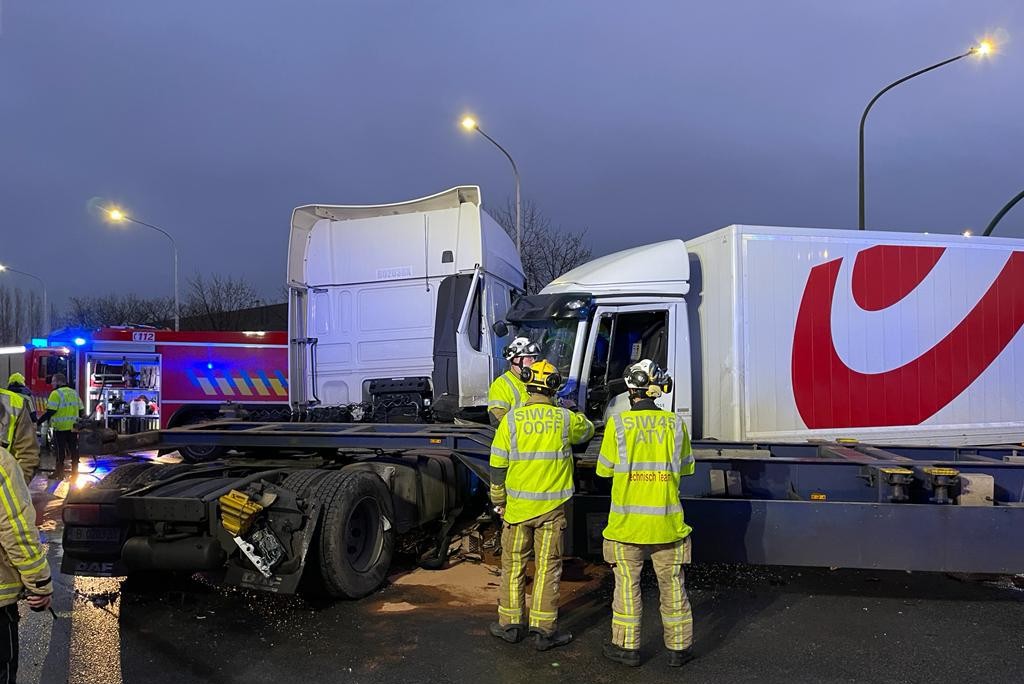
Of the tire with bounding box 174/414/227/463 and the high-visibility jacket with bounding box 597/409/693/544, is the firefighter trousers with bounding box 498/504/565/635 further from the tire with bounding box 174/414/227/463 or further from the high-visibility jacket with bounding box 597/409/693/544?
the tire with bounding box 174/414/227/463

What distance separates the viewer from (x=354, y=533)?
5.49 metres

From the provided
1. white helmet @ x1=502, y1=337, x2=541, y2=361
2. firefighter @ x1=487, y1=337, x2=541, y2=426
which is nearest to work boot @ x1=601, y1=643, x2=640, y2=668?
firefighter @ x1=487, y1=337, x2=541, y2=426

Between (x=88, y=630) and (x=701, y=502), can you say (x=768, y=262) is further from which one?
(x=88, y=630)

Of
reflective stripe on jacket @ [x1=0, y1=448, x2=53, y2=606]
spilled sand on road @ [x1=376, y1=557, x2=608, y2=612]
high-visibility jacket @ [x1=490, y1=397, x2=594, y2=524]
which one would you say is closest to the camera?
reflective stripe on jacket @ [x1=0, y1=448, x2=53, y2=606]

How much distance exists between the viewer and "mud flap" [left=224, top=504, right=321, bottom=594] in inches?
187

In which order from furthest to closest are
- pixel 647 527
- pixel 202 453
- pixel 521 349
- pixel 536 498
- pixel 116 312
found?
pixel 116 312, pixel 202 453, pixel 521 349, pixel 536 498, pixel 647 527

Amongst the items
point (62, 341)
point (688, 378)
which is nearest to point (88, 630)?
point (688, 378)

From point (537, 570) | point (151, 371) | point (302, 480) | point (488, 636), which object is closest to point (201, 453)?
point (302, 480)

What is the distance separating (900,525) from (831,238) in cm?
288

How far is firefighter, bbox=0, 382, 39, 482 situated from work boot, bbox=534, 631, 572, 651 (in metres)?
3.57

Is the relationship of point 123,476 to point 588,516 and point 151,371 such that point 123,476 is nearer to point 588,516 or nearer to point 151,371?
point 588,516

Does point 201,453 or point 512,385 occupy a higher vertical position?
point 512,385

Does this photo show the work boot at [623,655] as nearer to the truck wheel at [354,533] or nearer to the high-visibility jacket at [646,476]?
the high-visibility jacket at [646,476]

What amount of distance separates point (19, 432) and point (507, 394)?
3.59 metres
